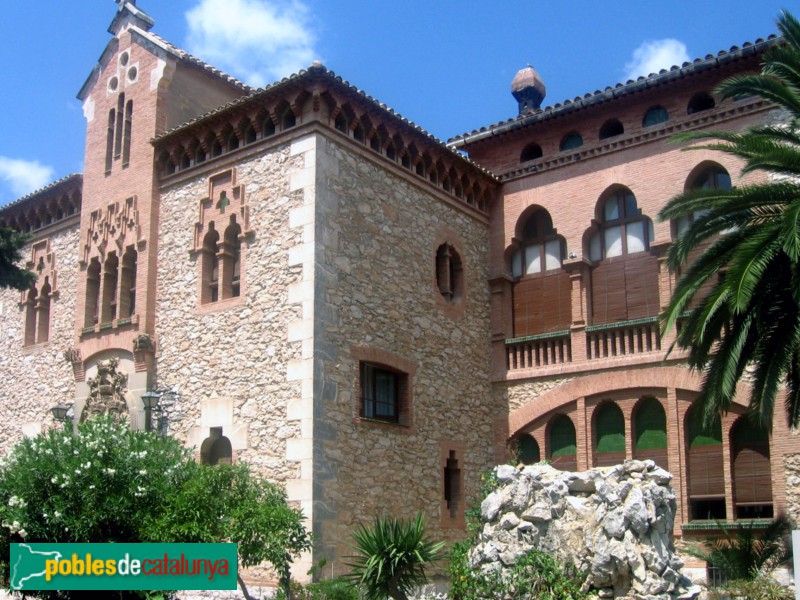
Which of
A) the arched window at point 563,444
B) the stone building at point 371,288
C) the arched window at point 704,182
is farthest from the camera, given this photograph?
the arched window at point 563,444

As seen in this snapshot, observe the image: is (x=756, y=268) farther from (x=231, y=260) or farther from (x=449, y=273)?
(x=231, y=260)

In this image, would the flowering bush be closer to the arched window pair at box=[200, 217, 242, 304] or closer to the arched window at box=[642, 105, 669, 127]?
the arched window pair at box=[200, 217, 242, 304]

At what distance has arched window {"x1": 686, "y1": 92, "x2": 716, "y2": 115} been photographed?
63.3 ft

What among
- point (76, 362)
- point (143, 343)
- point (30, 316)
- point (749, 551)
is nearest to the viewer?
point (749, 551)

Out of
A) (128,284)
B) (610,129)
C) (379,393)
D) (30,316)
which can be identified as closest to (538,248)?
(610,129)

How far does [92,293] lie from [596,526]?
40.2 ft

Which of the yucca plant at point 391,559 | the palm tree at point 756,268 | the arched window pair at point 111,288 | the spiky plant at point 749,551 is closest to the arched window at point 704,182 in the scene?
the palm tree at point 756,268

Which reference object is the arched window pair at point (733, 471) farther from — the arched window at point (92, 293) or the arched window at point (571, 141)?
the arched window at point (92, 293)

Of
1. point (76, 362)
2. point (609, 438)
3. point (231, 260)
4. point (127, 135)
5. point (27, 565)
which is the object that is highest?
point (127, 135)

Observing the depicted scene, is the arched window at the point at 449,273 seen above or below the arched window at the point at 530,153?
below

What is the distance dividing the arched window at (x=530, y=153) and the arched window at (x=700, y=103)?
3385mm

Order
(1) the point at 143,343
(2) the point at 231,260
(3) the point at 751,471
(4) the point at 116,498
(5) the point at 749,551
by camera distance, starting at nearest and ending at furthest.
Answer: (4) the point at 116,498
(5) the point at 749,551
(3) the point at 751,471
(2) the point at 231,260
(1) the point at 143,343

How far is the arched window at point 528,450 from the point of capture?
19938mm

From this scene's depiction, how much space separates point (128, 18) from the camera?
21281mm
